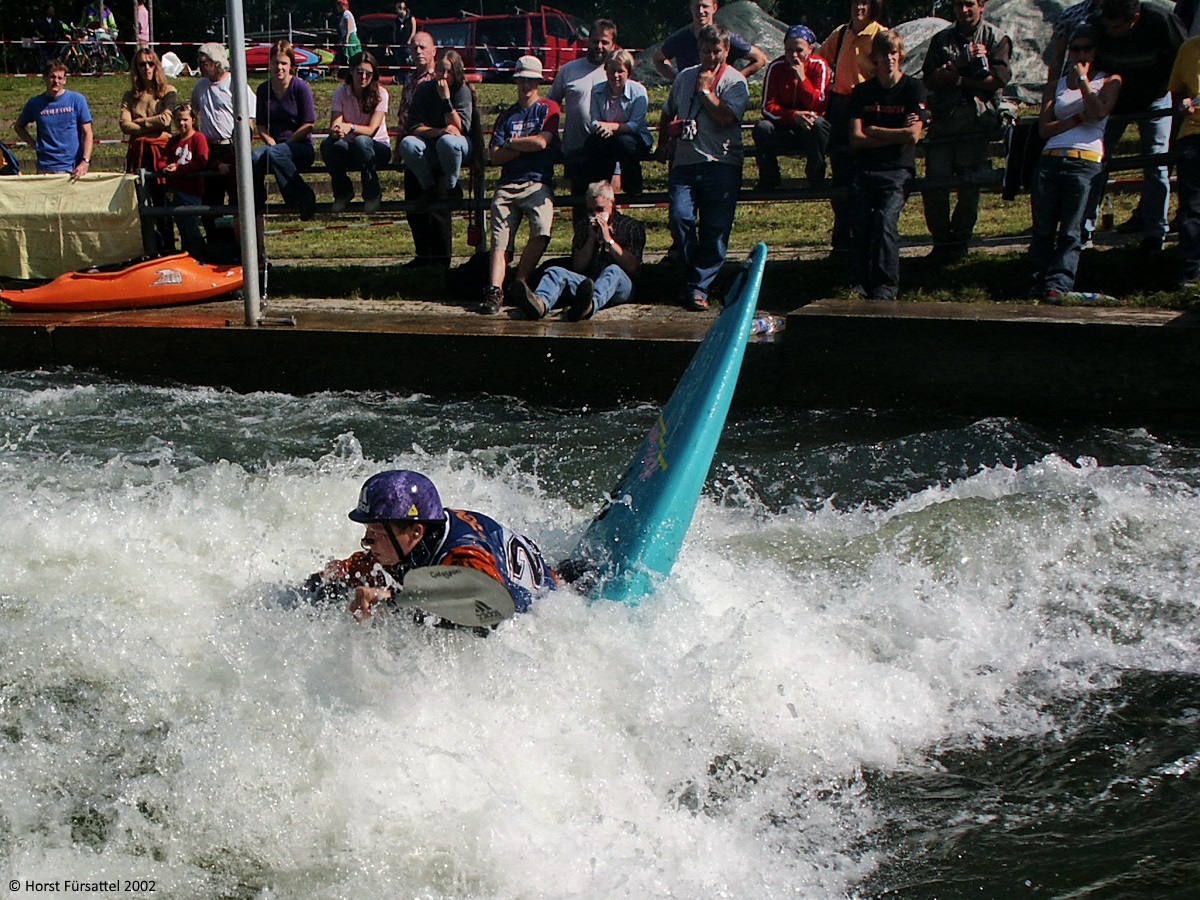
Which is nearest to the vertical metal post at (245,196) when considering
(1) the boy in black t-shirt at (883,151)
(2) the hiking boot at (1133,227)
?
(1) the boy in black t-shirt at (883,151)

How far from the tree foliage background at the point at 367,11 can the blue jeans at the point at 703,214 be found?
17588 millimetres

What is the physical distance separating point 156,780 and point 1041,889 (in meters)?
2.95

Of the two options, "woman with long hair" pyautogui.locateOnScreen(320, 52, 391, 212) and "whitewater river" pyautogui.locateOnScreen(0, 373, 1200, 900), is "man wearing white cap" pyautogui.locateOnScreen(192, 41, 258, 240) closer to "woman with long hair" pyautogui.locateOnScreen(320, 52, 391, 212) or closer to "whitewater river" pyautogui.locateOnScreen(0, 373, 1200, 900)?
"woman with long hair" pyautogui.locateOnScreen(320, 52, 391, 212)

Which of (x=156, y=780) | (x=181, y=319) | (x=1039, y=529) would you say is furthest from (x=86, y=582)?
(x=1039, y=529)

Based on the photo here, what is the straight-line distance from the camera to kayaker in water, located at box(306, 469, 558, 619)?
4.32 meters

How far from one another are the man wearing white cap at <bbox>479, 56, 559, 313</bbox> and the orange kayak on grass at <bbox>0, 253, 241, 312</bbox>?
242cm

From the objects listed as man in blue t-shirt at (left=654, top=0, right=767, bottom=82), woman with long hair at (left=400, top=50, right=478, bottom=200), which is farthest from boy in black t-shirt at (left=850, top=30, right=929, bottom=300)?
woman with long hair at (left=400, top=50, right=478, bottom=200)

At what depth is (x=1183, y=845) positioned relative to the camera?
12.9 feet

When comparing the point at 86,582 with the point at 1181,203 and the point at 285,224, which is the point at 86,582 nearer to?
the point at 1181,203

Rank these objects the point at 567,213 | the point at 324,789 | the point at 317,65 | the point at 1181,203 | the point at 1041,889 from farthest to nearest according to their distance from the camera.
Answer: the point at 317,65
the point at 567,213
the point at 1181,203
the point at 324,789
the point at 1041,889

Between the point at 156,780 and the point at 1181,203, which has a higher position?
the point at 1181,203

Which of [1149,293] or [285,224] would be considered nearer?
[1149,293]

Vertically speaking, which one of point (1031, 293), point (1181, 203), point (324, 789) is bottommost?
point (324, 789)

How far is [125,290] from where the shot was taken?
9.59 meters
